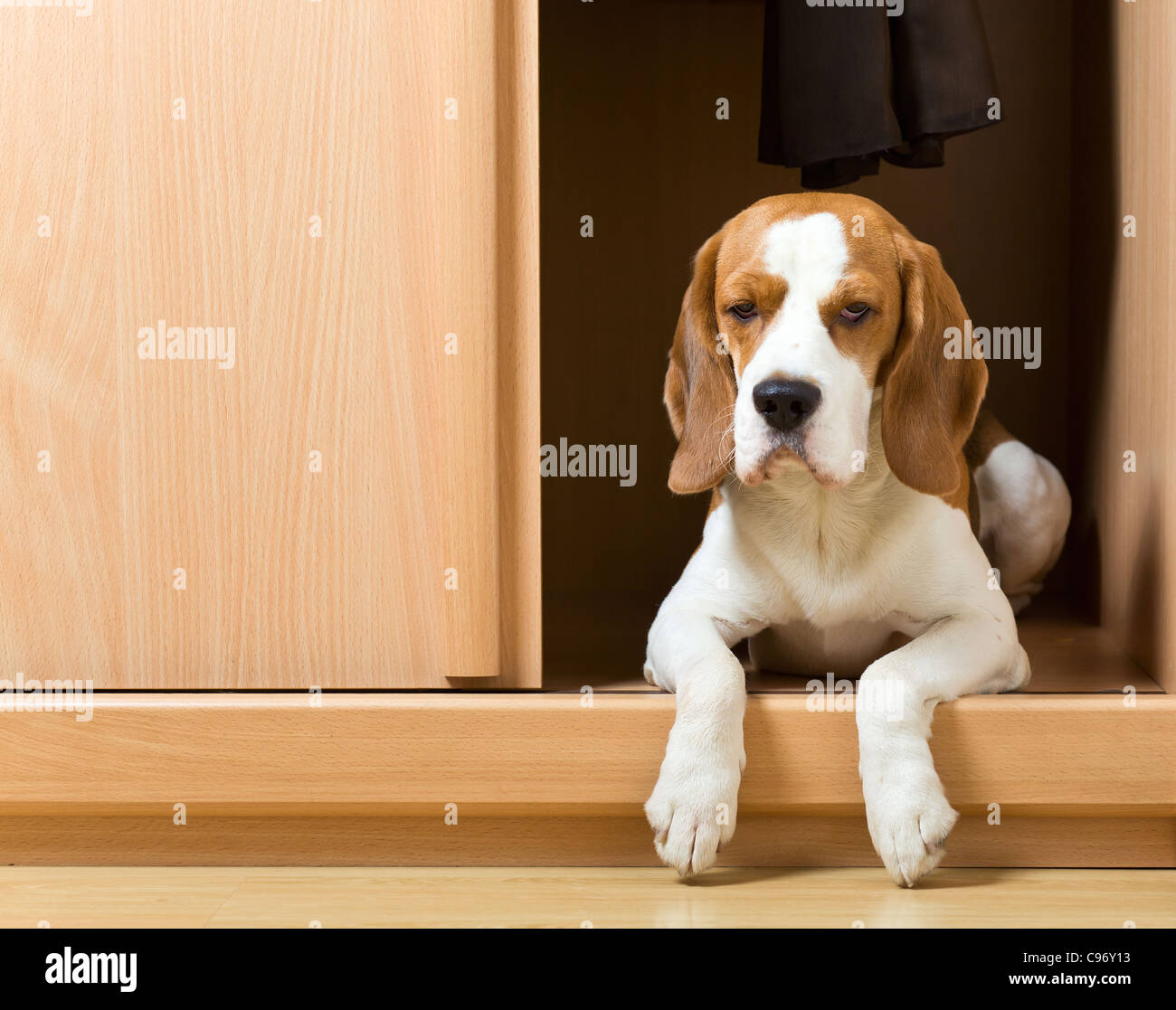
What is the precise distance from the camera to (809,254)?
136cm

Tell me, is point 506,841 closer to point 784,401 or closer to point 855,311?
point 784,401

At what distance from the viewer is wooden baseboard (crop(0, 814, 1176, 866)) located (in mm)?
1346

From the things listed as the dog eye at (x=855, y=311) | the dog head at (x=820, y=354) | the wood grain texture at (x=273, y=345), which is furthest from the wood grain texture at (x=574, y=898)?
the dog eye at (x=855, y=311)

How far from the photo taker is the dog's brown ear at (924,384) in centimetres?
139

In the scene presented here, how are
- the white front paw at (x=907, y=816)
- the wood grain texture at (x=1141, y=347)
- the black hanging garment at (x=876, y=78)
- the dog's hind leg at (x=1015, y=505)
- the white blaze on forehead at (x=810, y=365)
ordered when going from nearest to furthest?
the white front paw at (x=907, y=816)
the white blaze on forehead at (x=810, y=365)
the wood grain texture at (x=1141, y=347)
the black hanging garment at (x=876, y=78)
the dog's hind leg at (x=1015, y=505)

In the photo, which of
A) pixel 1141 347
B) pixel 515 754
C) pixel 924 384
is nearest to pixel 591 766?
pixel 515 754

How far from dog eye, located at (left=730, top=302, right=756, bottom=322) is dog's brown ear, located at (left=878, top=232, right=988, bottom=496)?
176 millimetres

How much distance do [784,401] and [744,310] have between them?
171mm

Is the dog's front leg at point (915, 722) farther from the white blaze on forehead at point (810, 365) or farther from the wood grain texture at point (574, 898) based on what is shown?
the white blaze on forehead at point (810, 365)

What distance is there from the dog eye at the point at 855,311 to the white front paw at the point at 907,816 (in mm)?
496

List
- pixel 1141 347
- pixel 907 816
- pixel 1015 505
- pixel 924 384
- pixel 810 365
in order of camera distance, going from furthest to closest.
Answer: pixel 1015 505 → pixel 1141 347 → pixel 924 384 → pixel 810 365 → pixel 907 816

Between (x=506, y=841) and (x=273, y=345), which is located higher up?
(x=273, y=345)

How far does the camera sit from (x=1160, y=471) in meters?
1.48
